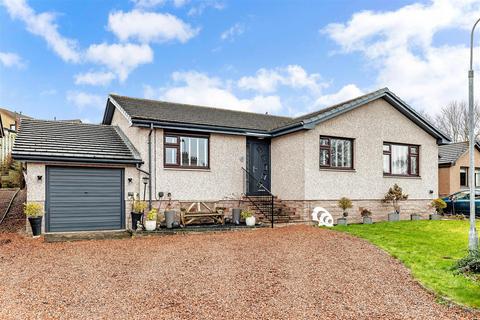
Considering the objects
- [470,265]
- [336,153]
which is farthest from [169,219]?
[470,265]

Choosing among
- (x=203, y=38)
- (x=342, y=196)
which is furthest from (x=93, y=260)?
(x=203, y=38)

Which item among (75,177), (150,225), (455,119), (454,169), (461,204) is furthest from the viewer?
(455,119)

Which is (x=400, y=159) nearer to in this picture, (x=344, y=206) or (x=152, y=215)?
(x=344, y=206)

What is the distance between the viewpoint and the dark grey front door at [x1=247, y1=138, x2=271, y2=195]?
15195mm

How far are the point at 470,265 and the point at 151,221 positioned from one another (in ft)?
28.6

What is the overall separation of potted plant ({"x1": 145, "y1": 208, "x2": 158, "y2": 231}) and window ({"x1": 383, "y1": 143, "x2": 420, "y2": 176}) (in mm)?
9820

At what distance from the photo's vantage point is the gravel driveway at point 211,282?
5.01m

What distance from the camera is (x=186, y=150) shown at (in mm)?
13711

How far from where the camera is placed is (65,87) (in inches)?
914

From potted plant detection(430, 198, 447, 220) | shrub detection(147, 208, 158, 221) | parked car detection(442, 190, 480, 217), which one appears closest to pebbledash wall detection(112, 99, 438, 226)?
potted plant detection(430, 198, 447, 220)

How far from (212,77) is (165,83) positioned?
2.93m

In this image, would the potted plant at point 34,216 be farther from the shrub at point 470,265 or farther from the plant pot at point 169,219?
the shrub at point 470,265

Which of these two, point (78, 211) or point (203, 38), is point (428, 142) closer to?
point (203, 38)

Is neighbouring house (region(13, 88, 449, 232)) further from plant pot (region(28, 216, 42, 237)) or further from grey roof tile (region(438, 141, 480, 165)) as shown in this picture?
grey roof tile (region(438, 141, 480, 165))
